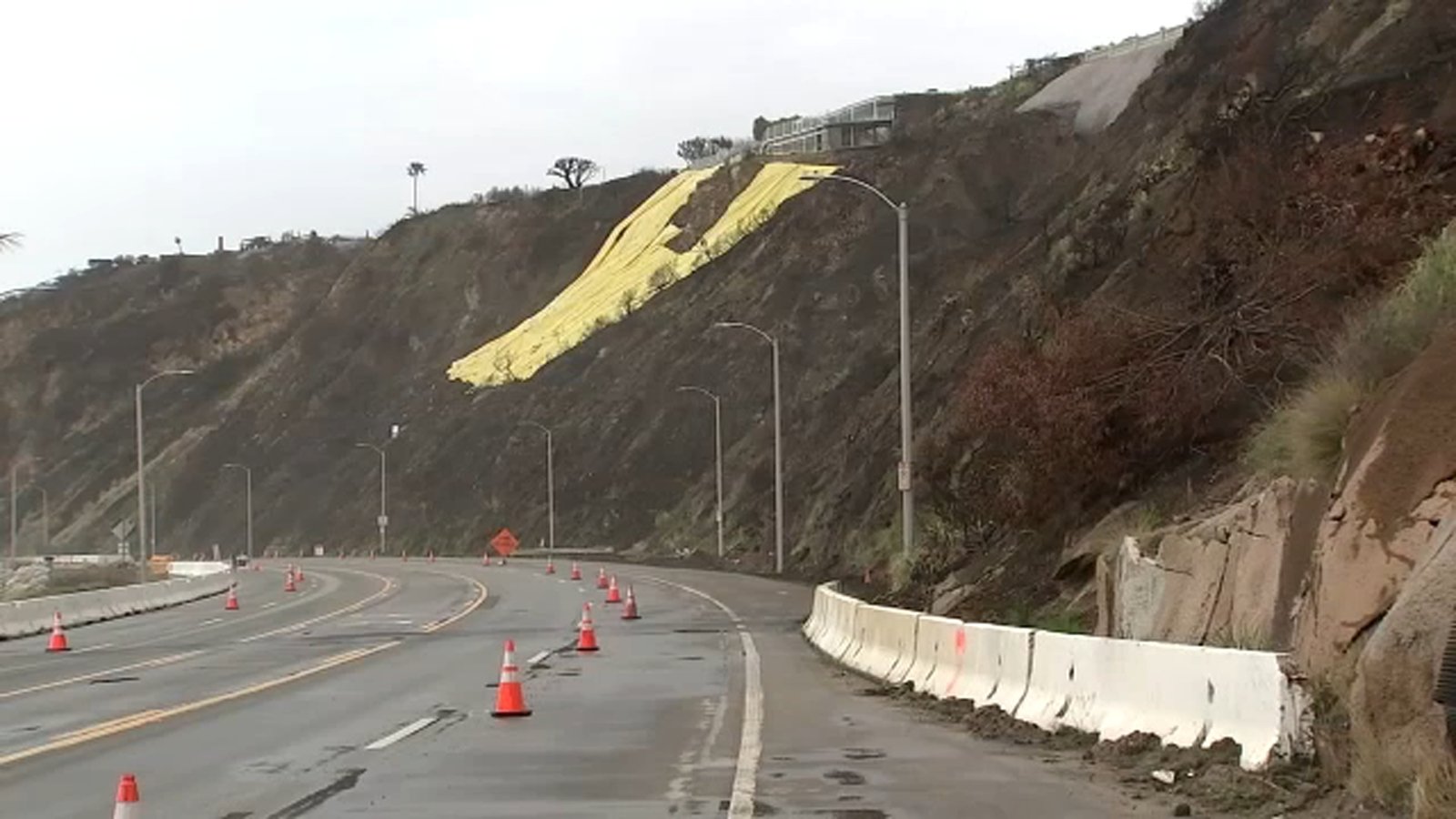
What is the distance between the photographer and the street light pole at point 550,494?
306ft

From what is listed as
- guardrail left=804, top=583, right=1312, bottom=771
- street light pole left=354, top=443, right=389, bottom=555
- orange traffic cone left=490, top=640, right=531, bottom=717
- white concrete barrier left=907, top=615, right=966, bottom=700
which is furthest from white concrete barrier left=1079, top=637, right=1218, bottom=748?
street light pole left=354, top=443, right=389, bottom=555

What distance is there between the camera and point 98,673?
26.0 m

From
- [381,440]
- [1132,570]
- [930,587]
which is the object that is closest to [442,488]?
[381,440]

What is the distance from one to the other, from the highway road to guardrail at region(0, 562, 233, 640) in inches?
276

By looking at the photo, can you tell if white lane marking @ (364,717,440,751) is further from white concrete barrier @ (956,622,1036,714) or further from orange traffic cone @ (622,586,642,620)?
orange traffic cone @ (622,586,642,620)

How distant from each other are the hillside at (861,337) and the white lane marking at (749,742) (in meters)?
5.11

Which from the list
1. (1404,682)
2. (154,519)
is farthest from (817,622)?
(154,519)

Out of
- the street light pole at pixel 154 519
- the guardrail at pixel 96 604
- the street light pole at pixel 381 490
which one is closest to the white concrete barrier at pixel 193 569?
the street light pole at pixel 381 490

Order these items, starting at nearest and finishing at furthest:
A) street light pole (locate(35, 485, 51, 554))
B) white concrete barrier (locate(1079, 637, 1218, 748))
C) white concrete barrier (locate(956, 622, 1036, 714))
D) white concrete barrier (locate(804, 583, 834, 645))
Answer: white concrete barrier (locate(1079, 637, 1218, 748)) → white concrete barrier (locate(956, 622, 1036, 714)) → white concrete barrier (locate(804, 583, 834, 645)) → street light pole (locate(35, 485, 51, 554))

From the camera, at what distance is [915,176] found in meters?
95.6

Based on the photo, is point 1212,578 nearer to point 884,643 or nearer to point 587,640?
point 884,643

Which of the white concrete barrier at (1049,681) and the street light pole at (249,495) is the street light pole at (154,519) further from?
the white concrete barrier at (1049,681)

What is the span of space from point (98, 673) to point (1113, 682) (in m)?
16.8

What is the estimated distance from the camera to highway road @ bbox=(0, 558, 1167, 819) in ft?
38.9
